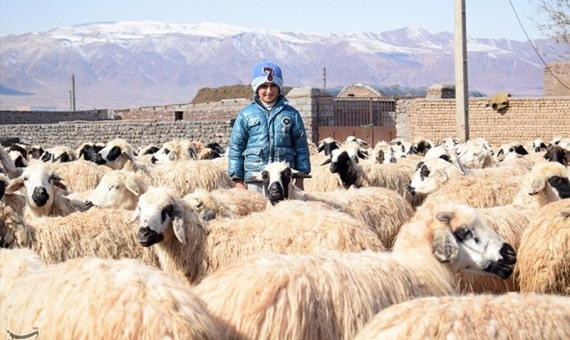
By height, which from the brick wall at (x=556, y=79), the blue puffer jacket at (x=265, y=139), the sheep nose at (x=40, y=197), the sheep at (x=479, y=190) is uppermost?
the brick wall at (x=556, y=79)

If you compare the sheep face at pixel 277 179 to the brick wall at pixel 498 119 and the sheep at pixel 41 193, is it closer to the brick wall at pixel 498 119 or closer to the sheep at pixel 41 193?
the sheep at pixel 41 193

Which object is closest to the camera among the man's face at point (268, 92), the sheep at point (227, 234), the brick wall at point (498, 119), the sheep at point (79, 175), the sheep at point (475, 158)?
the sheep at point (227, 234)

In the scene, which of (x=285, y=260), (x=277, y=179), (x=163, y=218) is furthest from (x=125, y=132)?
(x=285, y=260)

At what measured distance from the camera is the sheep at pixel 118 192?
8430 mm

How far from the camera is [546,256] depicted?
582 centimetres

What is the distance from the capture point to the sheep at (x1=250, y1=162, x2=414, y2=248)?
752 cm

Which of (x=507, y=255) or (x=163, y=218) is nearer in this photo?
(x=507, y=255)

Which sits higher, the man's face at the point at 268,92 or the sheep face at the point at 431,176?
the man's face at the point at 268,92

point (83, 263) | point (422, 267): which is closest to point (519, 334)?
point (422, 267)

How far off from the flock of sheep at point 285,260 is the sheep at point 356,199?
2 centimetres

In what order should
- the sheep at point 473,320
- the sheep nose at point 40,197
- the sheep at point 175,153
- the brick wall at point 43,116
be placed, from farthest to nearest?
1. the brick wall at point 43,116
2. the sheep at point 175,153
3. the sheep nose at point 40,197
4. the sheep at point 473,320

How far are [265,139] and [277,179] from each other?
43 centimetres

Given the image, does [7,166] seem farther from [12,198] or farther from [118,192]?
[118,192]

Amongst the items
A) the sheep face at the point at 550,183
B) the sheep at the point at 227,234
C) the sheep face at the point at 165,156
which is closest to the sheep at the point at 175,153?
the sheep face at the point at 165,156
